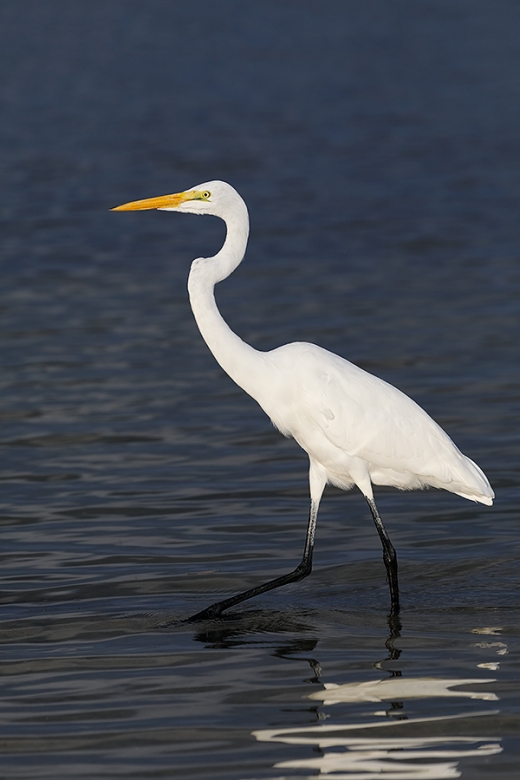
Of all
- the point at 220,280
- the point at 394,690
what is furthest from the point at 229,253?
the point at 394,690

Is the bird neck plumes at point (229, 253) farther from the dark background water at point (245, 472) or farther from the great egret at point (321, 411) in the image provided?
the dark background water at point (245, 472)

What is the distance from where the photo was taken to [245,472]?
28.0 ft

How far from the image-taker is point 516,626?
6.24 metres

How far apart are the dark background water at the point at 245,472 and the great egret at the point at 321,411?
0.47 m

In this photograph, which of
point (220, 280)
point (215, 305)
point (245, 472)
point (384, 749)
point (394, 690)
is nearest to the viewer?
point (384, 749)

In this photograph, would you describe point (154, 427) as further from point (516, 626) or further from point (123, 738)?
point (123, 738)

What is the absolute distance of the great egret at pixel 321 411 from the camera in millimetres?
6652

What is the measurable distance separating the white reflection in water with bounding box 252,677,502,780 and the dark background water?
1cm

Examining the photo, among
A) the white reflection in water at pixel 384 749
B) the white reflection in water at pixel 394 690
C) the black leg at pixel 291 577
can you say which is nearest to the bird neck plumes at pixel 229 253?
the black leg at pixel 291 577

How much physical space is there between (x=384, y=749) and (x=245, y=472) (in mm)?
3712

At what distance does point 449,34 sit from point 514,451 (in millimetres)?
32163

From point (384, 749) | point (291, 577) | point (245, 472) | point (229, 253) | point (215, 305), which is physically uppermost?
point (229, 253)

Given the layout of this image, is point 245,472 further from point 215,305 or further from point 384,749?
point 384,749

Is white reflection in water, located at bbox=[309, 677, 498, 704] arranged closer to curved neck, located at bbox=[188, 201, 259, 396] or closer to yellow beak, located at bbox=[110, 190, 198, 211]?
curved neck, located at bbox=[188, 201, 259, 396]
